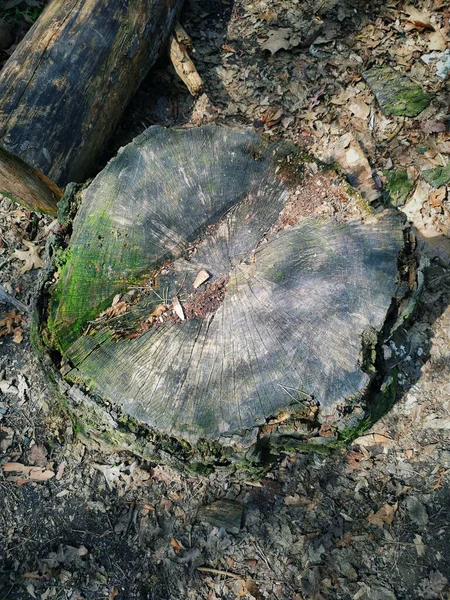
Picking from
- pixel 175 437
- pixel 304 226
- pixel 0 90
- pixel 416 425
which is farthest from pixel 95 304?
pixel 416 425

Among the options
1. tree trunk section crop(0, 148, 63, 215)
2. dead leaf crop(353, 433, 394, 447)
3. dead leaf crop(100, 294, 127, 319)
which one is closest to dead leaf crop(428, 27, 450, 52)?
dead leaf crop(353, 433, 394, 447)

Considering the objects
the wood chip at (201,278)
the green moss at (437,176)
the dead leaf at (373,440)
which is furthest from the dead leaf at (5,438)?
the green moss at (437,176)

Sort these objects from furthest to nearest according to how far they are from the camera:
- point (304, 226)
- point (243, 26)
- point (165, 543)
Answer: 1. point (243, 26)
2. point (165, 543)
3. point (304, 226)

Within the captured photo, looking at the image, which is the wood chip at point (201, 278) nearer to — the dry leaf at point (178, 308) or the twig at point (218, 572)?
the dry leaf at point (178, 308)

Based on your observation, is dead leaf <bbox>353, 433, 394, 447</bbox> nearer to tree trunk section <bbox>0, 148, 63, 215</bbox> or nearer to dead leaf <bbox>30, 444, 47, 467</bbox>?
dead leaf <bbox>30, 444, 47, 467</bbox>

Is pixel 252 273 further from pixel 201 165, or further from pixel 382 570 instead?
pixel 382 570

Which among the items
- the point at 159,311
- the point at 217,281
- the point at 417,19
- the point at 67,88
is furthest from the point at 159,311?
the point at 417,19

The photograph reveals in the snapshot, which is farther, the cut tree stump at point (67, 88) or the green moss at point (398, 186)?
the green moss at point (398, 186)
